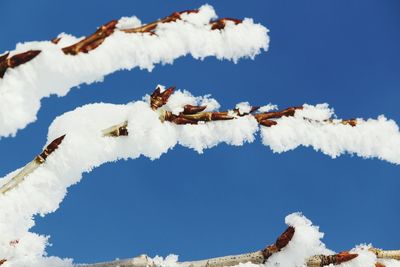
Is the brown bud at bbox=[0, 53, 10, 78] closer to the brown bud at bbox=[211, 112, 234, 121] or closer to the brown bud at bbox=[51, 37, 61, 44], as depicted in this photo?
the brown bud at bbox=[51, 37, 61, 44]

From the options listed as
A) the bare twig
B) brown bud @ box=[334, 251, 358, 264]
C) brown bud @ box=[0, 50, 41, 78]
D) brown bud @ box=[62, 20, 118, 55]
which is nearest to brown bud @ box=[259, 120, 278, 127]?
brown bud @ box=[334, 251, 358, 264]

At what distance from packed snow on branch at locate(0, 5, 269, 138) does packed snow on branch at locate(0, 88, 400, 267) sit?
35 centimetres

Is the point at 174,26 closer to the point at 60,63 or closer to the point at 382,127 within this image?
the point at 60,63

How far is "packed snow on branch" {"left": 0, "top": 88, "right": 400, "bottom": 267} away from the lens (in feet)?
9.47

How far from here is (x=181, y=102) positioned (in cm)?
322

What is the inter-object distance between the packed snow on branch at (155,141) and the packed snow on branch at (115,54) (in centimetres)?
35

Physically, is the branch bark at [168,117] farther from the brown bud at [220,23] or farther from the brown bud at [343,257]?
the brown bud at [343,257]

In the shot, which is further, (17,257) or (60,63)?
(17,257)

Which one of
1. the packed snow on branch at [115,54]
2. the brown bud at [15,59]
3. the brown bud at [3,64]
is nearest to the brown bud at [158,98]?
the packed snow on branch at [115,54]

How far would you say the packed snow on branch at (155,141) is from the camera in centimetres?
289

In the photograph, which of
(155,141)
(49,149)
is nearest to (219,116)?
(155,141)

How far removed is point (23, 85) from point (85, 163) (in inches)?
25.2

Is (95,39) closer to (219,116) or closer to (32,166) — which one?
(32,166)

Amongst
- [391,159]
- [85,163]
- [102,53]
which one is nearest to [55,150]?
[85,163]
